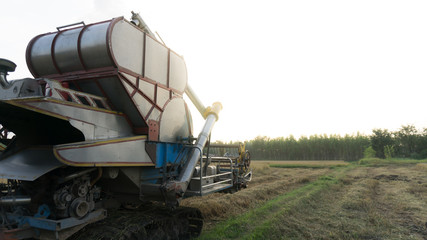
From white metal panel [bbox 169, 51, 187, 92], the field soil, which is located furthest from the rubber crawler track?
white metal panel [bbox 169, 51, 187, 92]

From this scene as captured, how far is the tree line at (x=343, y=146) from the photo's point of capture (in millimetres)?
46750

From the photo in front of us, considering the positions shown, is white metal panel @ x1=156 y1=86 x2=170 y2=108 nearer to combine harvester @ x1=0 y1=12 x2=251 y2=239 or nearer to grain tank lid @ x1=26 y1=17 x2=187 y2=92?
combine harvester @ x1=0 y1=12 x2=251 y2=239

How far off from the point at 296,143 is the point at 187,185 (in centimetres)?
4642

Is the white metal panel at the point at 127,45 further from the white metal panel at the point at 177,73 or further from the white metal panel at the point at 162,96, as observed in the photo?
the white metal panel at the point at 177,73

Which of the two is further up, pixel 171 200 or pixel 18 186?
pixel 18 186

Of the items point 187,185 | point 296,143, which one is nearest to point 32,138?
point 187,185

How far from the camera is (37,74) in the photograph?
17.1 ft

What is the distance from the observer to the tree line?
46750mm

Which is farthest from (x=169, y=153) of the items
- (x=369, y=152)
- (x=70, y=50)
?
(x=369, y=152)

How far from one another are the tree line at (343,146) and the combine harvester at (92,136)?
42519mm

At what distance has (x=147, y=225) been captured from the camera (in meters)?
5.16

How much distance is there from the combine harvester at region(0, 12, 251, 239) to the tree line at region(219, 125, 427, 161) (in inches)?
1674

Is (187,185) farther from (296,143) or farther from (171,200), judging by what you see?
(296,143)

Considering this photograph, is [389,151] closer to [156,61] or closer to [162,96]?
[162,96]
